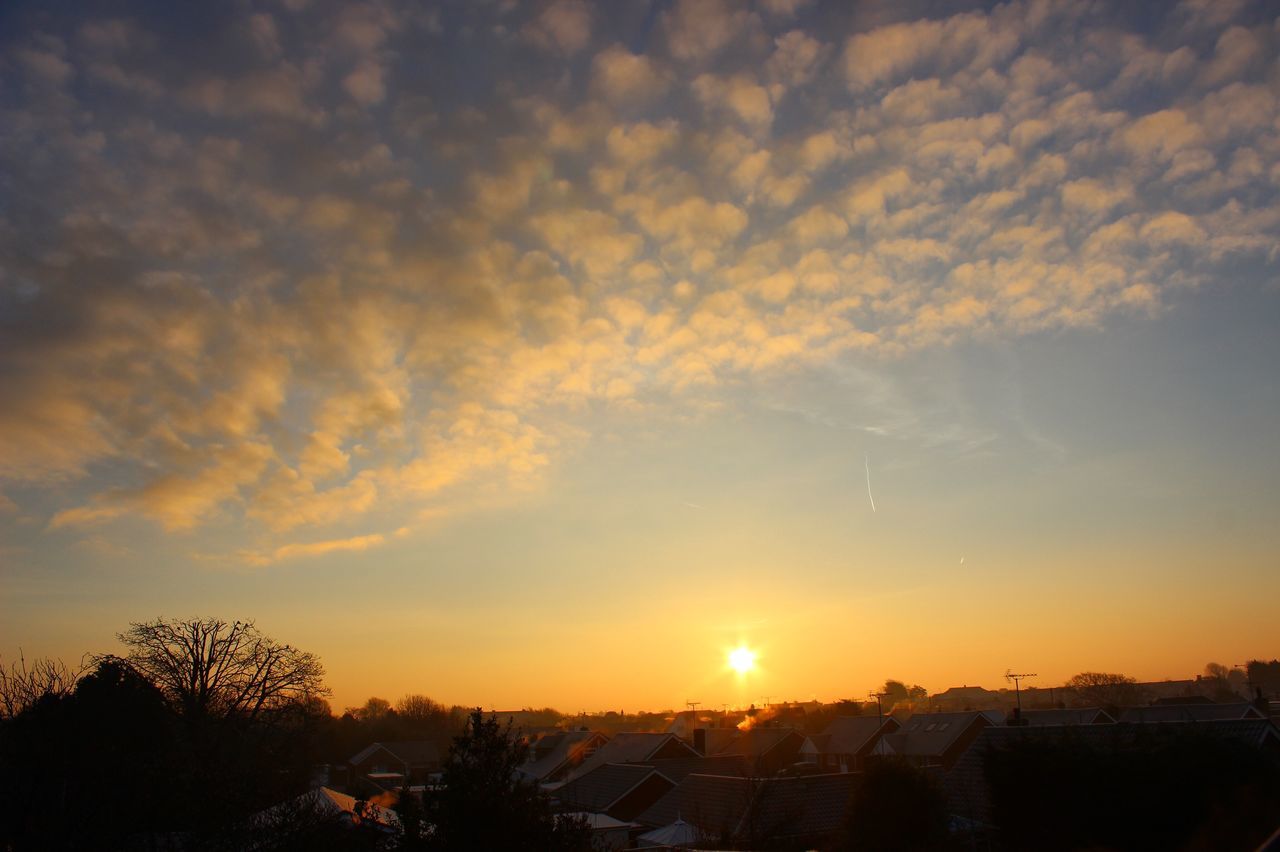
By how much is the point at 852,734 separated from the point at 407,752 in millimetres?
49643

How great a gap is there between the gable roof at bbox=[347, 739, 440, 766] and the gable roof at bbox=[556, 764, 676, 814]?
44.7m

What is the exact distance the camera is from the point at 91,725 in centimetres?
1723

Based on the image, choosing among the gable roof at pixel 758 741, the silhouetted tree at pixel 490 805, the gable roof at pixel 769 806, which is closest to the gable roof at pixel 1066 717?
the gable roof at pixel 758 741

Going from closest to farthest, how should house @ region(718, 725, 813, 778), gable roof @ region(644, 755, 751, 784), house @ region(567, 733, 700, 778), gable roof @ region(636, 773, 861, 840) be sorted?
gable roof @ region(636, 773, 861, 840) → gable roof @ region(644, 755, 751, 784) → house @ region(567, 733, 700, 778) → house @ region(718, 725, 813, 778)

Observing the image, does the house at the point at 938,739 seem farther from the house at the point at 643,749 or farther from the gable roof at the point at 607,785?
the gable roof at the point at 607,785

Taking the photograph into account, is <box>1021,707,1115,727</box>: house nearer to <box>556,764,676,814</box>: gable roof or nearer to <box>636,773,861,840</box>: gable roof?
<box>636,773,861,840</box>: gable roof

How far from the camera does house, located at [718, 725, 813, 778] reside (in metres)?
63.5

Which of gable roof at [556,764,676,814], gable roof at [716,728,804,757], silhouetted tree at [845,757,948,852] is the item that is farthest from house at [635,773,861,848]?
gable roof at [716,728,804,757]

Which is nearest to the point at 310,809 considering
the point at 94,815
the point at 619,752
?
the point at 94,815

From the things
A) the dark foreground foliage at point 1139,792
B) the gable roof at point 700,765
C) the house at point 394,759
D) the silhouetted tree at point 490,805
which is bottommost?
the house at point 394,759

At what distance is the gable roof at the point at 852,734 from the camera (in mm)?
65875

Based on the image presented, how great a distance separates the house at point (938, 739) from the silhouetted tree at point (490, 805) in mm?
49984

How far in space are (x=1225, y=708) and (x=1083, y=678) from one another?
9663 cm

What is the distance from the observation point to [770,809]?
3619cm
